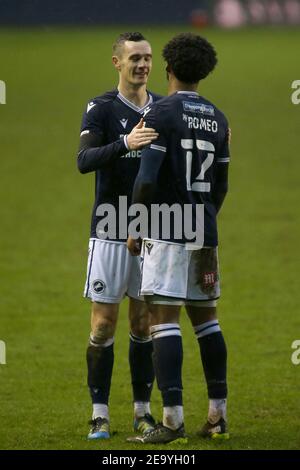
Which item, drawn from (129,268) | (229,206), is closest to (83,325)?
(129,268)

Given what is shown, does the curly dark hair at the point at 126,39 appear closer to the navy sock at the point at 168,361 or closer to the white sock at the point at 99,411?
the navy sock at the point at 168,361

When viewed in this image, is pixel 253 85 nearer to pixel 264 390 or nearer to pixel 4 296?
pixel 4 296

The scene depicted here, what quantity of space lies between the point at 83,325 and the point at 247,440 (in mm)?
Result: 4386

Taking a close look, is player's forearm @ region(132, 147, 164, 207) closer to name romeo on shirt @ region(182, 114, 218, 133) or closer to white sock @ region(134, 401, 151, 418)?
name romeo on shirt @ region(182, 114, 218, 133)

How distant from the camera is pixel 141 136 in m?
7.14

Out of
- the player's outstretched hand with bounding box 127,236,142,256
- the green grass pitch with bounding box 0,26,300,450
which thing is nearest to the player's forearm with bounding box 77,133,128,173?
the player's outstretched hand with bounding box 127,236,142,256

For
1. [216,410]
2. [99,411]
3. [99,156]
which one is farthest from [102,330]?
[99,156]

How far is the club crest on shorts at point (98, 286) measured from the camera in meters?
7.77

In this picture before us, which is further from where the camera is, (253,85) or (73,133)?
(253,85)

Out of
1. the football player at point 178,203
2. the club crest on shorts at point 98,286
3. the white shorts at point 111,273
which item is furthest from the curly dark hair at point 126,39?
the club crest on shorts at point 98,286

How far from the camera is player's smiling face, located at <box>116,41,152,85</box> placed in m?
7.73

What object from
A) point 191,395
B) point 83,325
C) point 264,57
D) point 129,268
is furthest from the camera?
point 264,57

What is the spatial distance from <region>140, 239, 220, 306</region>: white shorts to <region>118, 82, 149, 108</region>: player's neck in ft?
3.66

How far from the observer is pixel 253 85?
1355 inches
